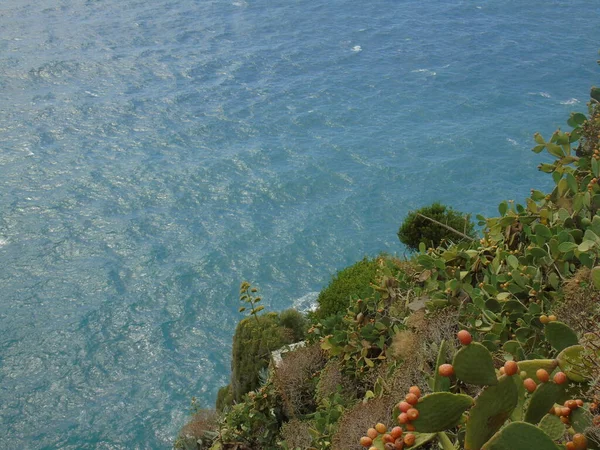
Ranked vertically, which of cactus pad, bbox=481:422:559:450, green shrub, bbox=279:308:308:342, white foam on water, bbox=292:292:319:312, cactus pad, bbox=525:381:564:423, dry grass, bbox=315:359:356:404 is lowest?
white foam on water, bbox=292:292:319:312

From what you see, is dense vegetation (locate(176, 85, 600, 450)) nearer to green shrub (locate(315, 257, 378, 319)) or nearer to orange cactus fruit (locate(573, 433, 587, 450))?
orange cactus fruit (locate(573, 433, 587, 450))

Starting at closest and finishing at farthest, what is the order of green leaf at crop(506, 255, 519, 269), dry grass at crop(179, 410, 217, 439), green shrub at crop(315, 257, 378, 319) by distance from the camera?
1. green leaf at crop(506, 255, 519, 269)
2. dry grass at crop(179, 410, 217, 439)
3. green shrub at crop(315, 257, 378, 319)

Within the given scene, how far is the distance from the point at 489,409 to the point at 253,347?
807cm

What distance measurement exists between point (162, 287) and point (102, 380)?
3555mm

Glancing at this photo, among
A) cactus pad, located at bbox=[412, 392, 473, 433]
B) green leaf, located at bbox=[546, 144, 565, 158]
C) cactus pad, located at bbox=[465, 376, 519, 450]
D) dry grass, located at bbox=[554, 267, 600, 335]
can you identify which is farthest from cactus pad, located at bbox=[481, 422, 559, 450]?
green leaf, located at bbox=[546, 144, 565, 158]

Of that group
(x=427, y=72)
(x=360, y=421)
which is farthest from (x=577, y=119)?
(x=427, y=72)

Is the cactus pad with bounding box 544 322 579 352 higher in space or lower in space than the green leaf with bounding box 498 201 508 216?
higher

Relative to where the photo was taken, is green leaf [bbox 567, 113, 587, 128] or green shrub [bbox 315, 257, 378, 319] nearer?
green leaf [bbox 567, 113, 587, 128]

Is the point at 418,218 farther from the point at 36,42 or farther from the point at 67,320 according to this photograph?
the point at 36,42

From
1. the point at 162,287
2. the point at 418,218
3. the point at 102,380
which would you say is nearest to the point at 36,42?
the point at 162,287

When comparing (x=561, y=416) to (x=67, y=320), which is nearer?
(x=561, y=416)

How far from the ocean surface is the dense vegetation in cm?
744

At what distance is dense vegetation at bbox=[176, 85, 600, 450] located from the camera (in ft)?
9.28

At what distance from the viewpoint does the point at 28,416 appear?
1377 centimetres
